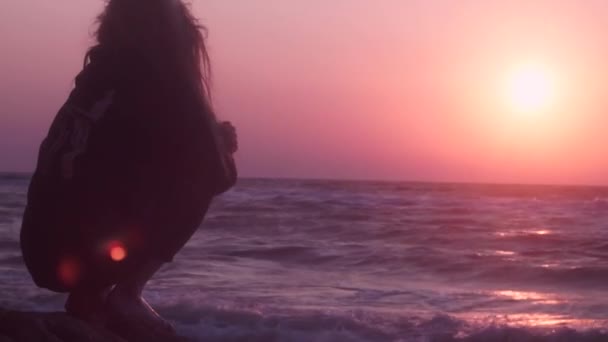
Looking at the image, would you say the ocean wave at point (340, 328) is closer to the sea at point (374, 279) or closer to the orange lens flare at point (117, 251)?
the sea at point (374, 279)

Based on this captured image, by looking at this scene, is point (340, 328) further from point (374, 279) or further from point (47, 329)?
point (374, 279)

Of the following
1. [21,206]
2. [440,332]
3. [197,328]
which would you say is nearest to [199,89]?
[197,328]

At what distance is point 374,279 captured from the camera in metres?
10.1

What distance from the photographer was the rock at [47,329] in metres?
3.26

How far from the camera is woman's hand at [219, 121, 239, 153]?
12.1 feet

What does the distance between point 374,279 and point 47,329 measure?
7007 millimetres

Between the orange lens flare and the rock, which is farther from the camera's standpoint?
the orange lens flare

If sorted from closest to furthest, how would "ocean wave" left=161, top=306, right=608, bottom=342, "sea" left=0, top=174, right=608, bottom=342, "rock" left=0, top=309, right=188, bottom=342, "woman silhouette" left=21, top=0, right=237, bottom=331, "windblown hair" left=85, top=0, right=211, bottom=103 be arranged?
"rock" left=0, top=309, right=188, bottom=342, "woman silhouette" left=21, top=0, right=237, bottom=331, "windblown hair" left=85, top=0, right=211, bottom=103, "ocean wave" left=161, top=306, right=608, bottom=342, "sea" left=0, top=174, right=608, bottom=342

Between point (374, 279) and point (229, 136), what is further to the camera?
point (374, 279)

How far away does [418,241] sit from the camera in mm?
14445

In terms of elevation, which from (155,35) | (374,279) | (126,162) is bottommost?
(374,279)

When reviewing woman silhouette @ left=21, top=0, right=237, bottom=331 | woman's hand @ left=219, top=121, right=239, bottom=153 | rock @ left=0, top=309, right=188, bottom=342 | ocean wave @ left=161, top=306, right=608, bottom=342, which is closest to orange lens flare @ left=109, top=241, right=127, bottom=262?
woman silhouette @ left=21, top=0, right=237, bottom=331

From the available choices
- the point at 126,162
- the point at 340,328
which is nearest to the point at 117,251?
the point at 126,162

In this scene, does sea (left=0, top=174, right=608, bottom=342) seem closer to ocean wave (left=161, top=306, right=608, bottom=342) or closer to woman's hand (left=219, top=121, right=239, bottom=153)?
ocean wave (left=161, top=306, right=608, bottom=342)
